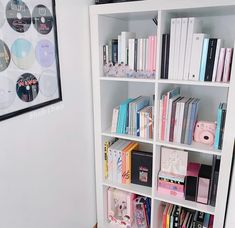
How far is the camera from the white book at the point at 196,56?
139 centimetres

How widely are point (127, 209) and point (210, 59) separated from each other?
130 centimetres

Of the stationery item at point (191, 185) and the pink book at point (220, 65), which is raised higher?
the pink book at point (220, 65)

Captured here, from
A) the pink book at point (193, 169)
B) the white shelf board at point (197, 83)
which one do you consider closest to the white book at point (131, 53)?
the white shelf board at point (197, 83)

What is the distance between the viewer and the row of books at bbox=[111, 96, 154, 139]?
1.68m

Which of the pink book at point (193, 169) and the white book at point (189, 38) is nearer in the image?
the white book at point (189, 38)

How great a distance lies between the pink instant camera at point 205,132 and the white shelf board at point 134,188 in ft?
1.78

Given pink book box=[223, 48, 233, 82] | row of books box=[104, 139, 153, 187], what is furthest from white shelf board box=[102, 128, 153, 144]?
pink book box=[223, 48, 233, 82]

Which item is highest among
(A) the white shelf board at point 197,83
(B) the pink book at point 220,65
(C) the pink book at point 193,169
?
(B) the pink book at point 220,65

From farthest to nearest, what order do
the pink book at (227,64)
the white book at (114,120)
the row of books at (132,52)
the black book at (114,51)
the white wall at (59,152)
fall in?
the white book at (114,120) < the black book at (114,51) < the row of books at (132,52) < the pink book at (227,64) < the white wall at (59,152)

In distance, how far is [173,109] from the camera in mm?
1565

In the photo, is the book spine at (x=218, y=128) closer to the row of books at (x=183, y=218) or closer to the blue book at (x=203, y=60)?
the blue book at (x=203, y=60)

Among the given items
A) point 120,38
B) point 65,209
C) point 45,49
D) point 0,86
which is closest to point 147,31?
point 120,38

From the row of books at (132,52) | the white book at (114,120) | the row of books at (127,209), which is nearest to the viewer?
the row of books at (132,52)

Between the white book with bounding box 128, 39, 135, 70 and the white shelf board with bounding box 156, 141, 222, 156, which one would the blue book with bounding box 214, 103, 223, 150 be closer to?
the white shelf board with bounding box 156, 141, 222, 156
